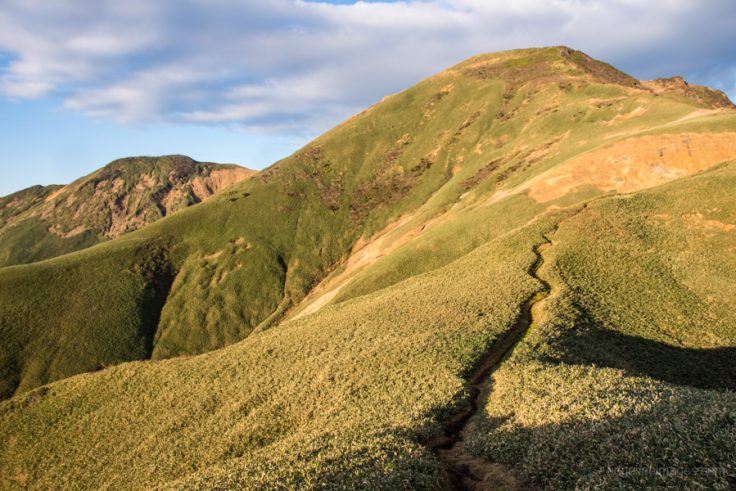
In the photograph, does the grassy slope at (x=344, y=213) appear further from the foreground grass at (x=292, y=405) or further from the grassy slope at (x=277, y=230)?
the foreground grass at (x=292, y=405)

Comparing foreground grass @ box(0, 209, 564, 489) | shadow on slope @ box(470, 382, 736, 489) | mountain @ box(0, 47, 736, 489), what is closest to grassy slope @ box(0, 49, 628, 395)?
mountain @ box(0, 47, 736, 489)

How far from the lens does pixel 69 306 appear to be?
317 ft

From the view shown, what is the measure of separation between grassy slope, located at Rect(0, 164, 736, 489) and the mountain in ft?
0.60

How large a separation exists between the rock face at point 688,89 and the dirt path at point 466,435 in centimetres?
15440

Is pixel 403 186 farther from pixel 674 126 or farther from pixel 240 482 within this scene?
pixel 240 482

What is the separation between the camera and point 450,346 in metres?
35.7

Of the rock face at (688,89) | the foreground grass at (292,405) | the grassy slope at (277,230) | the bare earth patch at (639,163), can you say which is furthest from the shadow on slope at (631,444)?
the rock face at (688,89)

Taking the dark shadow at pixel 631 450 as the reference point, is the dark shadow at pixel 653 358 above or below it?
below

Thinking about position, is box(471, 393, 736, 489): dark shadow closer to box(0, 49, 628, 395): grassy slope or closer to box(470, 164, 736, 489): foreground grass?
box(470, 164, 736, 489): foreground grass

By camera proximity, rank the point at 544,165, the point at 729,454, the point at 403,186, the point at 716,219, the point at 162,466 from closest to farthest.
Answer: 1. the point at 729,454
2. the point at 162,466
3. the point at 716,219
4. the point at 544,165
5. the point at 403,186

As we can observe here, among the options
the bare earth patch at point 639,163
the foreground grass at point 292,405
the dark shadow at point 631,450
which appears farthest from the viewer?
the bare earth patch at point 639,163

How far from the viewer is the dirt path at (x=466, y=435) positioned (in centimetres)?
1820

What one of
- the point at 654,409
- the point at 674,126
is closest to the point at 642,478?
the point at 654,409

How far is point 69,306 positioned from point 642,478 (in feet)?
378
